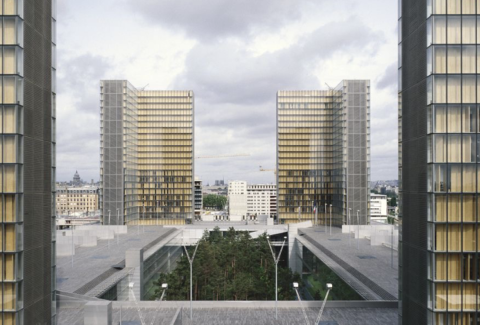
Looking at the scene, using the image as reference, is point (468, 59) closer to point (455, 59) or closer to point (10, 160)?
point (455, 59)

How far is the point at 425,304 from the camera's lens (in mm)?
28297

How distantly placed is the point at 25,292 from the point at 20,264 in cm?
207

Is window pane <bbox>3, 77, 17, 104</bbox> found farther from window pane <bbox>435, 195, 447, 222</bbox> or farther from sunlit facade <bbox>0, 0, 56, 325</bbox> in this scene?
window pane <bbox>435, 195, 447, 222</bbox>

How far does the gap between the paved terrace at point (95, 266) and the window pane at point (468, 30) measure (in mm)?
46263

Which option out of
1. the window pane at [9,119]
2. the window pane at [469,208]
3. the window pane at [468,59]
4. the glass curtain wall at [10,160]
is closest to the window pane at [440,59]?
the window pane at [468,59]

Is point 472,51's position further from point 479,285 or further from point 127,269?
point 127,269

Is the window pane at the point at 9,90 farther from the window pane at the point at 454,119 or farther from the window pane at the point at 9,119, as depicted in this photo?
the window pane at the point at 454,119

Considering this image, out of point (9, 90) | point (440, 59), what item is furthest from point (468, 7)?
point (9, 90)

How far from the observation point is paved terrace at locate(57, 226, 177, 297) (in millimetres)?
49375

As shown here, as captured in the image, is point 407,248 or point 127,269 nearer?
point 407,248

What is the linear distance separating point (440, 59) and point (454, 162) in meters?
7.37

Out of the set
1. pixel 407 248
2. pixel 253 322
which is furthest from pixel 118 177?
pixel 407 248

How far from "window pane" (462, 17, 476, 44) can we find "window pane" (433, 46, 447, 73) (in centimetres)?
159

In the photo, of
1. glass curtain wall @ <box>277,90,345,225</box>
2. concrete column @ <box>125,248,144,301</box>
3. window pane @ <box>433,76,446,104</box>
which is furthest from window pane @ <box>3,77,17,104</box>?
glass curtain wall @ <box>277,90,345,225</box>
